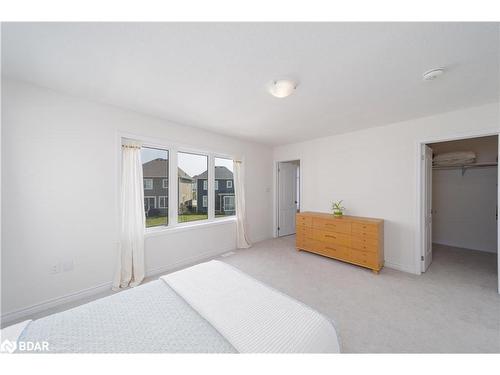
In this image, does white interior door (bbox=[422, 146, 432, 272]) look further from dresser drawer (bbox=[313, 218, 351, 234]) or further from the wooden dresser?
dresser drawer (bbox=[313, 218, 351, 234])

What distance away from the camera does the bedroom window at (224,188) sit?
3.83m

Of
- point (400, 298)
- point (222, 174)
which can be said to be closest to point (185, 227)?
point (222, 174)

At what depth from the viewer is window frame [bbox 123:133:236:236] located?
2758mm

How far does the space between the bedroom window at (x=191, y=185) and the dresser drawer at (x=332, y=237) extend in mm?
2157

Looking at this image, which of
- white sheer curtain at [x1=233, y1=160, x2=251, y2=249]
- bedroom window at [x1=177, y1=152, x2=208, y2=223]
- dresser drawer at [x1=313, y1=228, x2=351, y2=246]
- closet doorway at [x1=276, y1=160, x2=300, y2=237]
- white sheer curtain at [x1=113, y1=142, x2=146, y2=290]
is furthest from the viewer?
closet doorway at [x1=276, y1=160, x2=300, y2=237]

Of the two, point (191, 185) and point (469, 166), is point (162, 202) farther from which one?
point (469, 166)

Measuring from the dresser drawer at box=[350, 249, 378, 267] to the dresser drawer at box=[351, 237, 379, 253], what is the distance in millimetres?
60

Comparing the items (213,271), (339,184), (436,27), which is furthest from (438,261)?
(213,271)

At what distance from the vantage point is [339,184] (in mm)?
3688

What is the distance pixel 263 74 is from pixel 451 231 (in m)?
5.30

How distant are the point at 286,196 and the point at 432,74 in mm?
3629

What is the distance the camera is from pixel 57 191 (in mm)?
2049

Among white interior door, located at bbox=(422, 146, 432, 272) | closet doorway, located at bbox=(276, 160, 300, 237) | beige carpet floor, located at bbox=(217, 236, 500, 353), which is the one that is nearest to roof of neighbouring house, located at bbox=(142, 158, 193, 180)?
beige carpet floor, located at bbox=(217, 236, 500, 353)

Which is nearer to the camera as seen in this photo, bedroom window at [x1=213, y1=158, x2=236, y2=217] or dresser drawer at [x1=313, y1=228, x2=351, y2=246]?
dresser drawer at [x1=313, y1=228, x2=351, y2=246]
